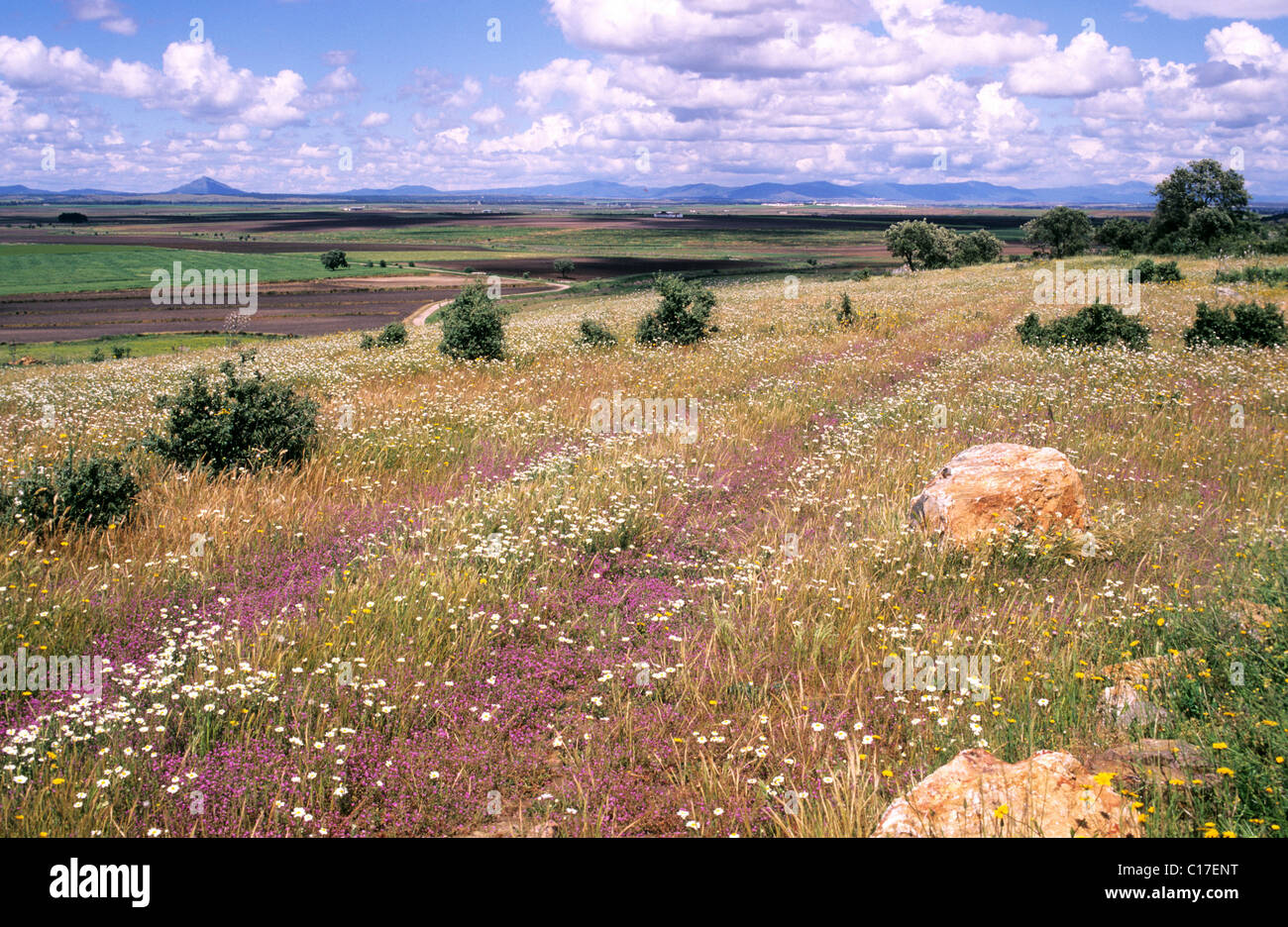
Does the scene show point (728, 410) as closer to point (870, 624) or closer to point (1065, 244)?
point (870, 624)

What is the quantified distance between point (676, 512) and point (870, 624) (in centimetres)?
306

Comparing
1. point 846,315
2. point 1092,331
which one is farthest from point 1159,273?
point 1092,331

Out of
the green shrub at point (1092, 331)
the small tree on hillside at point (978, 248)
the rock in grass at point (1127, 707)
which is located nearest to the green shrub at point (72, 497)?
the rock in grass at point (1127, 707)

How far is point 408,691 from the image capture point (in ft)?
15.9

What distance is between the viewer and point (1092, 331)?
18.9m

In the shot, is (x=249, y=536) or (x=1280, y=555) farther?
(x=249, y=536)

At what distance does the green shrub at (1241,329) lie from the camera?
17.7 m

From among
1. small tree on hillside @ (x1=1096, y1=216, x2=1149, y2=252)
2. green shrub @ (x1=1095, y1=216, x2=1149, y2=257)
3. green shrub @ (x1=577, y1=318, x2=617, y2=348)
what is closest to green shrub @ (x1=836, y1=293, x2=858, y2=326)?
green shrub @ (x1=577, y1=318, x2=617, y2=348)

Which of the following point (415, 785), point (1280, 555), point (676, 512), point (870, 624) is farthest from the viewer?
point (676, 512)

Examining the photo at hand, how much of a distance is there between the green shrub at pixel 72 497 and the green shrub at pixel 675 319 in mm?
15996

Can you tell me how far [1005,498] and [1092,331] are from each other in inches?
557

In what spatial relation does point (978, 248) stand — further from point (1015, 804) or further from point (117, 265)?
point (117, 265)

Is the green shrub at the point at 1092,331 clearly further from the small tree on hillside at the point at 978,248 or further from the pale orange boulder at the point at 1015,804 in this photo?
the small tree on hillside at the point at 978,248
